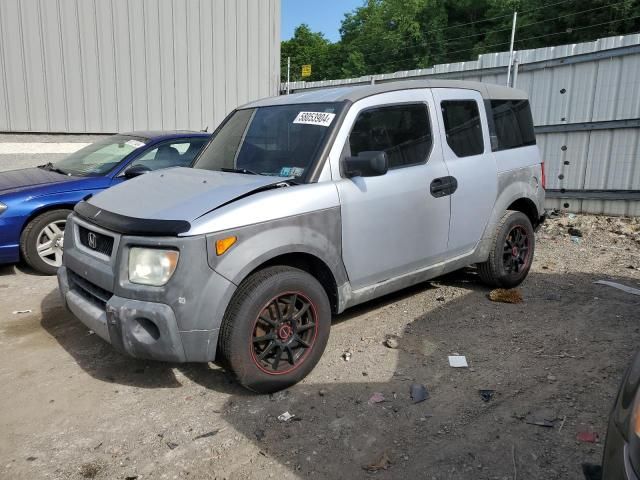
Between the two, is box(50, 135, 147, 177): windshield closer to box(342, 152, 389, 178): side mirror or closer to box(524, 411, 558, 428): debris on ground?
box(342, 152, 389, 178): side mirror

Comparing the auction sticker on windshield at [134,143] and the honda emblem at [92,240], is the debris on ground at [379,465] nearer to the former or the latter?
the honda emblem at [92,240]

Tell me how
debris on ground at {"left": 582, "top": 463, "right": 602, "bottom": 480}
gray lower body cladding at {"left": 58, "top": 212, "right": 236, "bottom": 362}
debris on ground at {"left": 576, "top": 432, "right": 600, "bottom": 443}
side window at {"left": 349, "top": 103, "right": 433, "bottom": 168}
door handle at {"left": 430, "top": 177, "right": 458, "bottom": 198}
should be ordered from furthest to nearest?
door handle at {"left": 430, "top": 177, "right": 458, "bottom": 198}, side window at {"left": 349, "top": 103, "right": 433, "bottom": 168}, gray lower body cladding at {"left": 58, "top": 212, "right": 236, "bottom": 362}, debris on ground at {"left": 576, "top": 432, "right": 600, "bottom": 443}, debris on ground at {"left": 582, "top": 463, "right": 602, "bottom": 480}

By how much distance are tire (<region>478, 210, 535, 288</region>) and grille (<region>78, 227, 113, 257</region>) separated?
337 centimetres

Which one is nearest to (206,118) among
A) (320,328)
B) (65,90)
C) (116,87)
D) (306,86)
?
(116,87)

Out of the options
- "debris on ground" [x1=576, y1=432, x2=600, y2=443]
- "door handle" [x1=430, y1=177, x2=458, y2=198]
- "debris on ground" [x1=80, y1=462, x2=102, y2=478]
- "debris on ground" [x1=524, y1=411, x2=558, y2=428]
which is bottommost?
"debris on ground" [x1=80, y1=462, x2=102, y2=478]

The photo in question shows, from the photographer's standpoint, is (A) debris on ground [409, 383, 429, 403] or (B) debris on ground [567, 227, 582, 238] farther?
(B) debris on ground [567, 227, 582, 238]

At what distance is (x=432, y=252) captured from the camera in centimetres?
425

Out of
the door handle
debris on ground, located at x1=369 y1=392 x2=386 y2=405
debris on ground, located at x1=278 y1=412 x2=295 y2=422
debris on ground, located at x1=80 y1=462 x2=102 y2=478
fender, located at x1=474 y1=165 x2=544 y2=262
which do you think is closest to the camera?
debris on ground, located at x1=80 y1=462 x2=102 y2=478

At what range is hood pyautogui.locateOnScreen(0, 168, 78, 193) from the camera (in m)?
5.71

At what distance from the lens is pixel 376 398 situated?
326 cm

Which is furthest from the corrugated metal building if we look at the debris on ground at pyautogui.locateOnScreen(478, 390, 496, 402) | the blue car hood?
the debris on ground at pyautogui.locateOnScreen(478, 390, 496, 402)

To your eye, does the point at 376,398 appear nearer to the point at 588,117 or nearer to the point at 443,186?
the point at 443,186

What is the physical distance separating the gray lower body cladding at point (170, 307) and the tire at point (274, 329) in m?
A: 0.11

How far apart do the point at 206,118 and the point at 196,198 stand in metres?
8.47
